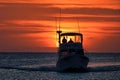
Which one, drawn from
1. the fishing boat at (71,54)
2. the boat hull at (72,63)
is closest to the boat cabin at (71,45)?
the fishing boat at (71,54)

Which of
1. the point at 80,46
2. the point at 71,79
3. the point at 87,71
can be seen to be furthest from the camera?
the point at 87,71

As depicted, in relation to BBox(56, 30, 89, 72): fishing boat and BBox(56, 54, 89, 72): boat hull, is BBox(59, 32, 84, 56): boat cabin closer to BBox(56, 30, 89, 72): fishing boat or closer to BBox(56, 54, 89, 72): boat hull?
BBox(56, 30, 89, 72): fishing boat

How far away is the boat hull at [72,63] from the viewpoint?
83.5 m

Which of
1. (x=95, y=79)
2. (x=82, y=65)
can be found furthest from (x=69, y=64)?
(x=95, y=79)

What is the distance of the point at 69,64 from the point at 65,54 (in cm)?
207

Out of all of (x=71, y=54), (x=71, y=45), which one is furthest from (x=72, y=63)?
(x=71, y=45)

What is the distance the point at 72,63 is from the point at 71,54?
2.10 metres

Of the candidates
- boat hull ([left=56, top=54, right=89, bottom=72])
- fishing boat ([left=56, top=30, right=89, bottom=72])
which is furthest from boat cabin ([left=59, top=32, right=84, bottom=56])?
boat hull ([left=56, top=54, right=89, bottom=72])

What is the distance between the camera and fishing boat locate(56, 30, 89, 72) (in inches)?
3282

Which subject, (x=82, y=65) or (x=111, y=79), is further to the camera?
(x=82, y=65)

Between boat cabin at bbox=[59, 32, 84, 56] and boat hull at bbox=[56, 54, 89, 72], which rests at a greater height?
boat cabin at bbox=[59, 32, 84, 56]

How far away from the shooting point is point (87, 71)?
9269 cm

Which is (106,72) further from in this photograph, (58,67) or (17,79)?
(17,79)

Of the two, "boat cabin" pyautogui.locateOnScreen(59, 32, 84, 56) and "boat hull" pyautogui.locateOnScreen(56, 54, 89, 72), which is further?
"boat hull" pyautogui.locateOnScreen(56, 54, 89, 72)
